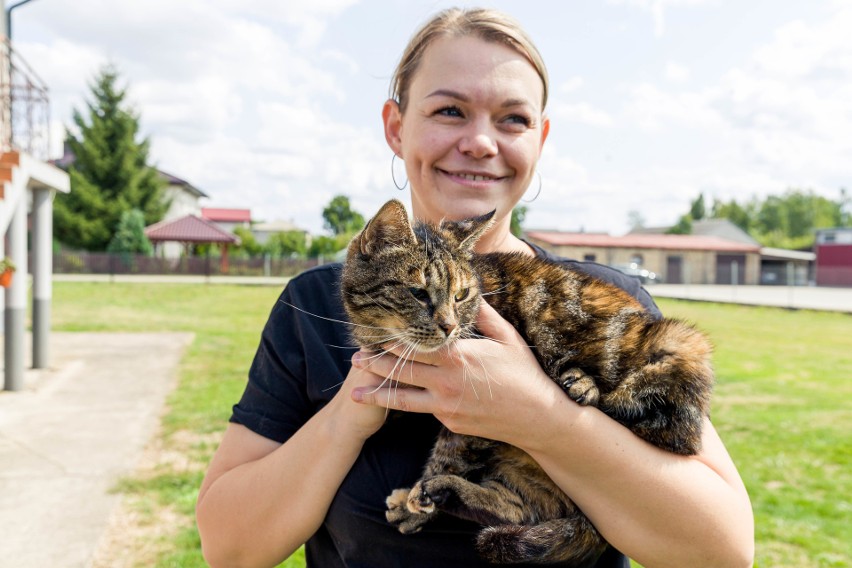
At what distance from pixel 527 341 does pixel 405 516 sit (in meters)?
0.75

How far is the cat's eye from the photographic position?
2416mm

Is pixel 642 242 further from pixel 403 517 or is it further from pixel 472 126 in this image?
pixel 403 517

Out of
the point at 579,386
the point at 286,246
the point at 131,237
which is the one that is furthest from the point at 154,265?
the point at 579,386

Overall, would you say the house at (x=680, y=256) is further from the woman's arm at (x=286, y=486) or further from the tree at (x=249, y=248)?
the woman's arm at (x=286, y=486)

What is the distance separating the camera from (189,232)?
4634 cm

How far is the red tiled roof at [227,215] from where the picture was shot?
73.6 meters

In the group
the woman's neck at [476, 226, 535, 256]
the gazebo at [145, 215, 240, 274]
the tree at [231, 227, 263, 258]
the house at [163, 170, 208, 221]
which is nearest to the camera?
the woman's neck at [476, 226, 535, 256]

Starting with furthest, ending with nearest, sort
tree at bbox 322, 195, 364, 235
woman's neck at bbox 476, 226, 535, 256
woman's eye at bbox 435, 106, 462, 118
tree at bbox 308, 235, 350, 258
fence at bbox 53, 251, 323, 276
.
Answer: tree at bbox 322, 195, 364, 235 < tree at bbox 308, 235, 350, 258 < fence at bbox 53, 251, 323, 276 < woman's neck at bbox 476, 226, 535, 256 < woman's eye at bbox 435, 106, 462, 118

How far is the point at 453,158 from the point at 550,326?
0.76m

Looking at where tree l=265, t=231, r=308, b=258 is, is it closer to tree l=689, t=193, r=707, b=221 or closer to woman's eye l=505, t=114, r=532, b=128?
woman's eye l=505, t=114, r=532, b=128

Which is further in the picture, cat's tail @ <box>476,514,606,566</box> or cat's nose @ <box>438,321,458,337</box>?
cat's nose @ <box>438,321,458,337</box>

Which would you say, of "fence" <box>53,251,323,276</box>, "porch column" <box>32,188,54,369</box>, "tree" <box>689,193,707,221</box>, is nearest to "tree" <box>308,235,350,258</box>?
"fence" <box>53,251,323,276</box>

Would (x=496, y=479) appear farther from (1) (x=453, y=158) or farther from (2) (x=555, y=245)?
(2) (x=555, y=245)

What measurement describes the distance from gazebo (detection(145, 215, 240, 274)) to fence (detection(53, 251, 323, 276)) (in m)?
0.94
